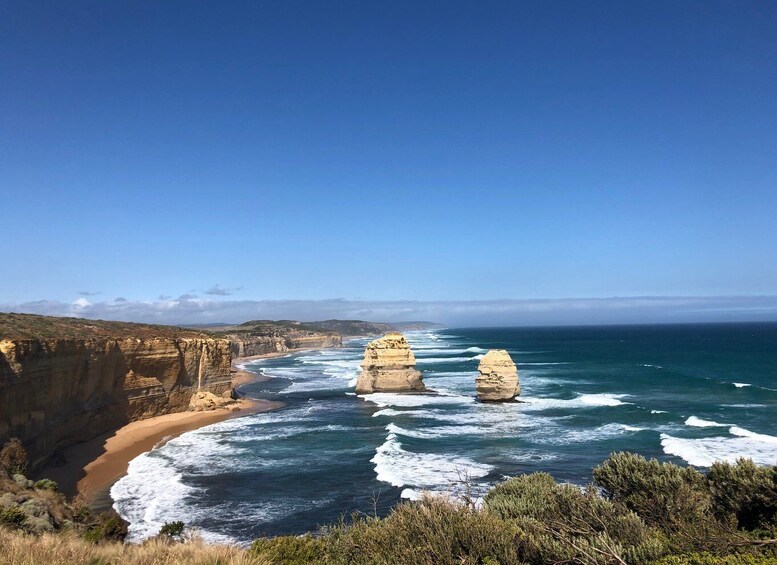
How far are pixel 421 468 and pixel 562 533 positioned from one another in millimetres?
16317

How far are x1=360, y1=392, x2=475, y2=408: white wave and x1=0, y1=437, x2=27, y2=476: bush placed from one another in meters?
24.7

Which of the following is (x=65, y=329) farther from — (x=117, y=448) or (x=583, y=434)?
(x=583, y=434)

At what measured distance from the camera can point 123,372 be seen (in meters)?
32.8

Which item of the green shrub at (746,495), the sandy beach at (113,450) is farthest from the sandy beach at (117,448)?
the green shrub at (746,495)

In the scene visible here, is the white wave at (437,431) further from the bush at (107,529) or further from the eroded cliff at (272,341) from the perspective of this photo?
the eroded cliff at (272,341)

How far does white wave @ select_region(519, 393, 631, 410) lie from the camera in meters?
38.8

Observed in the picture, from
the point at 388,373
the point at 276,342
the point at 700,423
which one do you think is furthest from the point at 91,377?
the point at 276,342

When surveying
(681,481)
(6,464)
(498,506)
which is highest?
(681,481)

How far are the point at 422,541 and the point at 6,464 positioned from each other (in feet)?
56.3

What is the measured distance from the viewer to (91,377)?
28938 millimetres

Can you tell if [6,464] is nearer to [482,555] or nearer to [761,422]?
[482,555]

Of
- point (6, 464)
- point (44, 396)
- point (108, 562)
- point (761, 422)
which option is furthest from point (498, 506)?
point (761, 422)

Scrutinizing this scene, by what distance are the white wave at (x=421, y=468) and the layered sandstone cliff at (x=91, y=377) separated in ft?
48.4

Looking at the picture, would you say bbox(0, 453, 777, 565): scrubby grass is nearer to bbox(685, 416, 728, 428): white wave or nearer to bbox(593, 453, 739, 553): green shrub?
bbox(593, 453, 739, 553): green shrub
